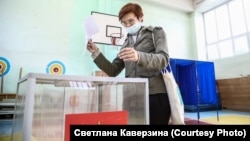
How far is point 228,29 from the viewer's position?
13.8 feet

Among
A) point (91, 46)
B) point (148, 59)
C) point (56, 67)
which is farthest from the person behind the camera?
point (56, 67)

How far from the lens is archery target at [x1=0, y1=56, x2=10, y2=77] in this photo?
2.84 meters

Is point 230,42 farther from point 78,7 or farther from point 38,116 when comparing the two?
point 38,116

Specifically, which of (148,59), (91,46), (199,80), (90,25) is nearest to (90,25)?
(90,25)

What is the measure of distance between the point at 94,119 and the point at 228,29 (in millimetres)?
4661

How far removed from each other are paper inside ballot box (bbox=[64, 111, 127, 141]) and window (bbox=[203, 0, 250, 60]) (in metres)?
4.18

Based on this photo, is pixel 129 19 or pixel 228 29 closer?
pixel 129 19

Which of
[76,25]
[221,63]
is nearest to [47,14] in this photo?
[76,25]

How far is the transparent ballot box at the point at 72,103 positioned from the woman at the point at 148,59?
9cm

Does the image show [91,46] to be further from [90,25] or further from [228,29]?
[228,29]

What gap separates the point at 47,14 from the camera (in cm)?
327

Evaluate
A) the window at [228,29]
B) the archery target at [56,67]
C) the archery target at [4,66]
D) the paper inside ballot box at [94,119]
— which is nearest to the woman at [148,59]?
the paper inside ballot box at [94,119]

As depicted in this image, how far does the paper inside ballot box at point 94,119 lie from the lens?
426 mm

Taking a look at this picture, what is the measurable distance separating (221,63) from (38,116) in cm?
448
